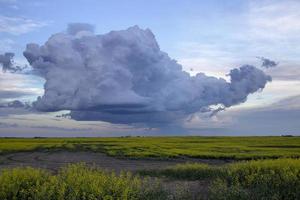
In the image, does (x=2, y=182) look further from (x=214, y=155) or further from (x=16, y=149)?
(x=16, y=149)

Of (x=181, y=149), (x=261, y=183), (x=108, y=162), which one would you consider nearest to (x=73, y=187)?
(x=261, y=183)

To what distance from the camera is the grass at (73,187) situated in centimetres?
1612

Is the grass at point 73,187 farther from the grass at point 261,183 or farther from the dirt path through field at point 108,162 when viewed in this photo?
the dirt path through field at point 108,162

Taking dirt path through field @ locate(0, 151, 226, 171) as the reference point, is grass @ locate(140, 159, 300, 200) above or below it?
above

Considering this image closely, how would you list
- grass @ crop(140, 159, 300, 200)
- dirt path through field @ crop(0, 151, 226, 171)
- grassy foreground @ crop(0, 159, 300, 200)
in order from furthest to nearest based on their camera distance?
dirt path through field @ crop(0, 151, 226, 171) → grass @ crop(140, 159, 300, 200) → grassy foreground @ crop(0, 159, 300, 200)

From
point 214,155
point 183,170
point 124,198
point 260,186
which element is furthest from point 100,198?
point 214,155

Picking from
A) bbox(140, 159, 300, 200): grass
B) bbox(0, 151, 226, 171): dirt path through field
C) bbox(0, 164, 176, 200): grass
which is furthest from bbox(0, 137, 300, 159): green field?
bbox(0, 164, 176, 200): grass

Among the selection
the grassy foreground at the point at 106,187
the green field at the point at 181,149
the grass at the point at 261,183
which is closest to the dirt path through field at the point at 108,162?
the green field at the point at 181,149

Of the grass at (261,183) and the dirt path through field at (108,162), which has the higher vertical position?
the grass at (261,183)

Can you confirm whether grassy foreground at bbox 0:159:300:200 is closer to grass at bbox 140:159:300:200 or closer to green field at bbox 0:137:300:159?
grass at bbox 140:159:300:200

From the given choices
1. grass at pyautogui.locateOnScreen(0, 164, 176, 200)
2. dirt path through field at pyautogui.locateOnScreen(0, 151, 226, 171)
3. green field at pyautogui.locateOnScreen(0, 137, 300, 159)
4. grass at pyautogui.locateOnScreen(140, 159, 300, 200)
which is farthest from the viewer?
green field at pyautogui.locateOnScreen(0, 137, 300, 159)

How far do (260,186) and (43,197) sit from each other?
9.02 meters

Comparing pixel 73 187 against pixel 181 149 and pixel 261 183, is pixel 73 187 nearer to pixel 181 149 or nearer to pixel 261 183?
pixel 261 183

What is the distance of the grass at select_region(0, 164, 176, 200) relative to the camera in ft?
52.9
